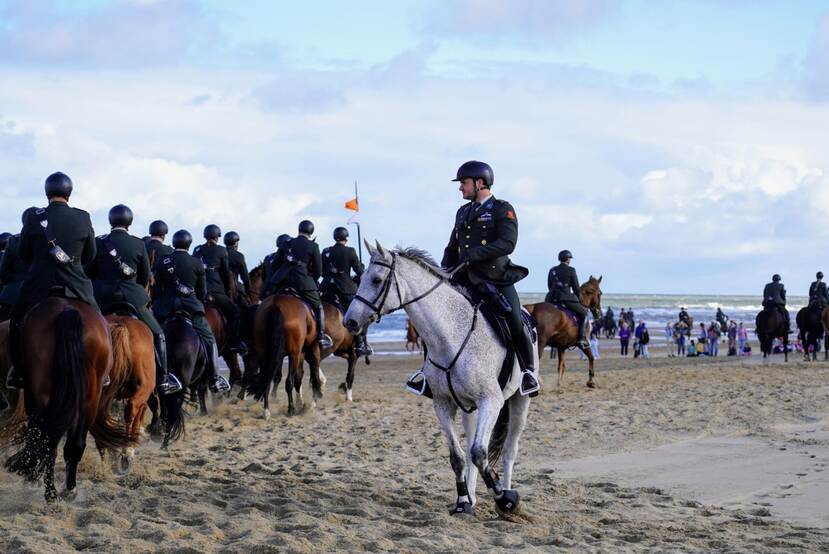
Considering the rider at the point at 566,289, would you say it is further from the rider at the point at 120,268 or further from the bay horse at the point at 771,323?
the rider at the point at 120,268

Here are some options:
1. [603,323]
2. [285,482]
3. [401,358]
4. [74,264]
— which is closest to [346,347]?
[285,482]

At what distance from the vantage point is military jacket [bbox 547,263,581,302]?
2264cm

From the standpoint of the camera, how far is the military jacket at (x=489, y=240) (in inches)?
354

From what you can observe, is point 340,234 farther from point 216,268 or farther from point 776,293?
point 776,293

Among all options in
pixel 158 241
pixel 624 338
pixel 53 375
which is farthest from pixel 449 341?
pixel 624 338

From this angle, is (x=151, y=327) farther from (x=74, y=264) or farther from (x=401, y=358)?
(x=401, y=358)

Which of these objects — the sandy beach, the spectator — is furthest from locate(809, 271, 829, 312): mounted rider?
the sandy beach

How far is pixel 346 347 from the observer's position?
772 inches

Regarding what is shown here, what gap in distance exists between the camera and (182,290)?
13.6 metres

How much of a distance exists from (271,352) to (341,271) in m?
2.84

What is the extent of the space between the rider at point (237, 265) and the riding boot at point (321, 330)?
1620 mm

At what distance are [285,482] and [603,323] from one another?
54885mm

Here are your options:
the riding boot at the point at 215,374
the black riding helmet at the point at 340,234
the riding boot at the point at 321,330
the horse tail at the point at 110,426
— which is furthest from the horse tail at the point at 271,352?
the horse tail at the point at 110,426

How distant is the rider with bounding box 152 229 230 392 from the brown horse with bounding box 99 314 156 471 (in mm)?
2335
